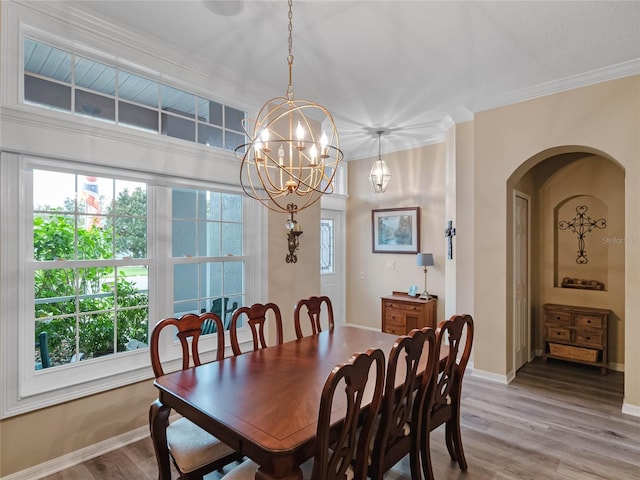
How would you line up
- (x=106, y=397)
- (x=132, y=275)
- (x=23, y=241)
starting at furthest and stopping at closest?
(x=132, y=275), (x=106, y=397), (x=23, y=241)

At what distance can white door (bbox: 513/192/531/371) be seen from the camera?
3947 millimetres

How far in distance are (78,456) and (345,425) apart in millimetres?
2067

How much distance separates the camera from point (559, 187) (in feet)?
14.4

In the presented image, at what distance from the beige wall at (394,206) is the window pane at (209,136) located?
313cm

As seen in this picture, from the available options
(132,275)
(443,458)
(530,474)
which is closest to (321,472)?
(443,458)

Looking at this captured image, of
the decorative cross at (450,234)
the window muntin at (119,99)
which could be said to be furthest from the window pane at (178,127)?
the decorative cross at (450,234)

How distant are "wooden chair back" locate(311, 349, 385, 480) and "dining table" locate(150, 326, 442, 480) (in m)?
0.07

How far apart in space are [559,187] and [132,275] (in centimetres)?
475

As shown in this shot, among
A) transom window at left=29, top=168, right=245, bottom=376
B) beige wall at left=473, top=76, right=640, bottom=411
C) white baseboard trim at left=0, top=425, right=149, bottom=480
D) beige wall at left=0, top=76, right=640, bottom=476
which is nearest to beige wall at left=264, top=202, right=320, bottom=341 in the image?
beige wall at left=0, top=76, right=640, bottom=476

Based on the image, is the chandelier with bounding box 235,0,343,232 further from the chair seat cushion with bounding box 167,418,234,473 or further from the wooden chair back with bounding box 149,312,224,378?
the chair seat cushion with bounding box 167,418,234,473

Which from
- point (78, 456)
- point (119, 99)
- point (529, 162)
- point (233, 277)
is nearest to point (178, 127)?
A: point (119, 99)

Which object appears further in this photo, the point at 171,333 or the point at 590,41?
the point at 171,333

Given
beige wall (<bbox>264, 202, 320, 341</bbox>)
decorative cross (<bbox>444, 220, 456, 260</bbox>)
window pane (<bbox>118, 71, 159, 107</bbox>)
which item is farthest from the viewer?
decorative cross (<bbox>444, 220, 456, 260</bbox>)

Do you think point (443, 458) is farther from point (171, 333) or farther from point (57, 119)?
point (57, 119)
